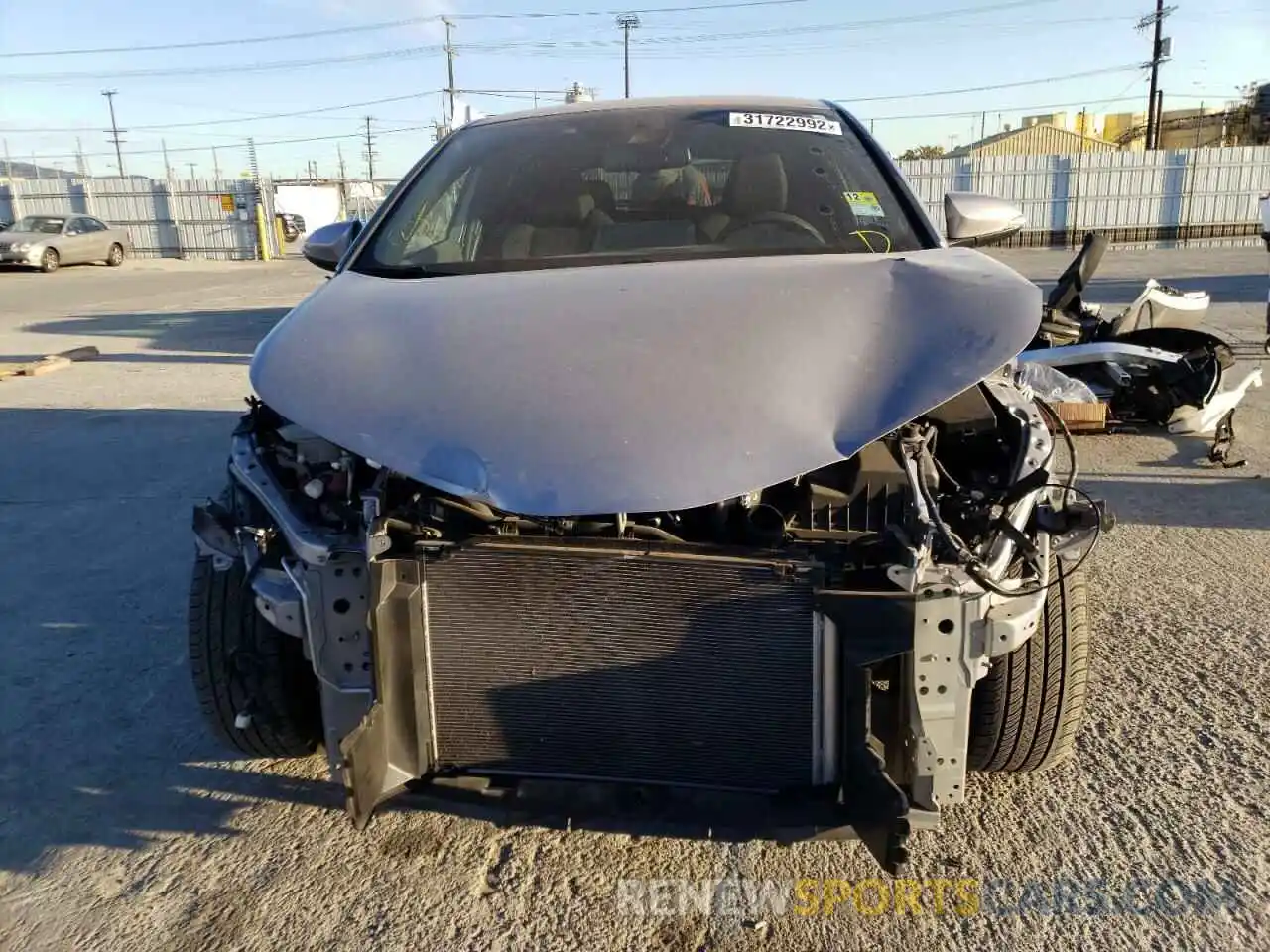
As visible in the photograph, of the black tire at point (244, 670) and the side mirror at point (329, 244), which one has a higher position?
the side mirror at point (329, 244)

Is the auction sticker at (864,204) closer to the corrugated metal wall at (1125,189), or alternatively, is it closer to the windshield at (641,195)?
the windshield at (641,195)

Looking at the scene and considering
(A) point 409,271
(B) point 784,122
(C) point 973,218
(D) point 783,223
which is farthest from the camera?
(B) point 784,122

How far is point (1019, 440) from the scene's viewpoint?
2.18 metres

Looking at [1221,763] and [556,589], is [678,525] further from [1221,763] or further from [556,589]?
[1221,763]

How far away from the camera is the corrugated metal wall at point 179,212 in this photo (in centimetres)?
2662

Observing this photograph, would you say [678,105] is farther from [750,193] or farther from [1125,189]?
[1125,189]

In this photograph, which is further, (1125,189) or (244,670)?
(1125,189)

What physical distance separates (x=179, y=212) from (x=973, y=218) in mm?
28461

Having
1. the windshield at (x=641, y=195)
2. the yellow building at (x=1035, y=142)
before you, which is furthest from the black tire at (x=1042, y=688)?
the yellow building at (x=1035, y=142)

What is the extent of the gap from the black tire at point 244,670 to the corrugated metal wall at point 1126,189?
24.7 meters

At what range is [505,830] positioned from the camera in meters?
2.34

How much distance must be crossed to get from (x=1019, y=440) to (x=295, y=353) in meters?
1.69

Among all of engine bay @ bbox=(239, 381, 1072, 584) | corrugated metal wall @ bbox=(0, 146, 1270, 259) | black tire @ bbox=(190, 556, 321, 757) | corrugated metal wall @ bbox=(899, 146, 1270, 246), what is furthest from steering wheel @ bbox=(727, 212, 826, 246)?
corrugated metal wall @ bbox=(899, 146, 1270, 246)

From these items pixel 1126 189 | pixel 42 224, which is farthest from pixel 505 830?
pixel 1126 189
